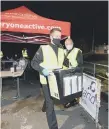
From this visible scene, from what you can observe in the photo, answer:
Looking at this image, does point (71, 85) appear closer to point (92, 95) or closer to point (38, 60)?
point (38, 60)

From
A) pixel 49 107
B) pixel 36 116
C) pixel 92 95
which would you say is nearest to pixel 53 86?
pixel 49 107

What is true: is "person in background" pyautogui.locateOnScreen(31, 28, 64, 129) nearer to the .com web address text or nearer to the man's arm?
the man's arm

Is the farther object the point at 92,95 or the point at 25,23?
the point at 25,23

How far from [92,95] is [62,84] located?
140 centimetres

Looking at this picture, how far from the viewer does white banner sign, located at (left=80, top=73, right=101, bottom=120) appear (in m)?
5.02

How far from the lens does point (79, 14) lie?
19719mm

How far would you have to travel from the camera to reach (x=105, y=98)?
25.7 ft

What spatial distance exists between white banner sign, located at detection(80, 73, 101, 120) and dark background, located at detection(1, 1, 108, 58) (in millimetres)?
11214

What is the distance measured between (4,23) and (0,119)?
2845 millimetres

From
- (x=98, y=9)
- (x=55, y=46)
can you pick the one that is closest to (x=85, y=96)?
(x=55, y=46)

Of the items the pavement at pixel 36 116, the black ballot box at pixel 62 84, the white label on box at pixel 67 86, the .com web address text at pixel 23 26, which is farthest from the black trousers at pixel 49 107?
the .com web address text at pixel 23 26

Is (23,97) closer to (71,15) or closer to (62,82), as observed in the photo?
(62,82)

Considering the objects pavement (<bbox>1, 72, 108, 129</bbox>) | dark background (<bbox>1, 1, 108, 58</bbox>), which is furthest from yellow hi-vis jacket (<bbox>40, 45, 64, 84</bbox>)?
dark background (<bbox>1, 1, 108, 58</bbox>)

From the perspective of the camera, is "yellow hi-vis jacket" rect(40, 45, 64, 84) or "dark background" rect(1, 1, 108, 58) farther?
"dark background" rect(1, 1, 108, 58)
